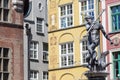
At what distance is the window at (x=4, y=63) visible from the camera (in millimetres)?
31641

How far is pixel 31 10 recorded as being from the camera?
122 ft

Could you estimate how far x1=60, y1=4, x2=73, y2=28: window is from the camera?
31.7 metres

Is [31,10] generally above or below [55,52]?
above

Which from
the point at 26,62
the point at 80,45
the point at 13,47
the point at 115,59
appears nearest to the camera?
the point at 115,59

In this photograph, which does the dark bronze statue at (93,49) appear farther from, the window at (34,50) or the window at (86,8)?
the window at (34,50)

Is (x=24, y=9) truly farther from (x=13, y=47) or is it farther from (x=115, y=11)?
(x=115, y=11)

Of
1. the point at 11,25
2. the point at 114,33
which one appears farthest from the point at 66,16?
the point at 114,33

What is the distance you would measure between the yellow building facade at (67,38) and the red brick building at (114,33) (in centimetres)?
116

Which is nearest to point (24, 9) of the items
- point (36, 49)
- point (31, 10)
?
point (31, 10)

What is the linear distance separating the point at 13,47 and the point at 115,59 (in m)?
7.85

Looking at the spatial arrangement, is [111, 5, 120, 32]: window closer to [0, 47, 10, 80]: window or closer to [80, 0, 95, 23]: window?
[80, 0, 95, 23]: window

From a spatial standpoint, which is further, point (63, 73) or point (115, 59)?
point (63, 73)

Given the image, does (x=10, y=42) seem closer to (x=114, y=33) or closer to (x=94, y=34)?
(x=114, y=33)

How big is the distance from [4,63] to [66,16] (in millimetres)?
5189
